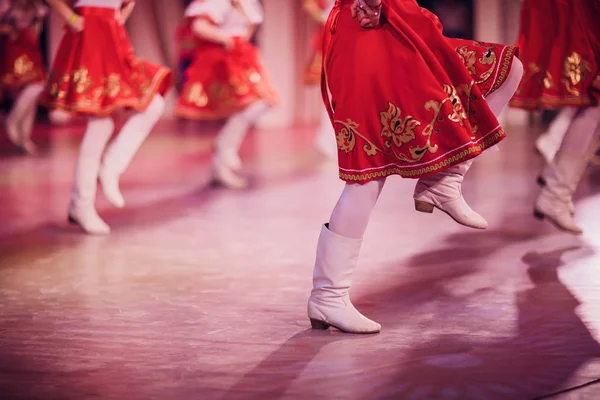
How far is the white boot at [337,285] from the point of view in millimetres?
2416

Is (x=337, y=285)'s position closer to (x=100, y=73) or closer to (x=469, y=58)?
(x=469, y=58)

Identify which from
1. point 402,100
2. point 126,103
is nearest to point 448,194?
point 402,100

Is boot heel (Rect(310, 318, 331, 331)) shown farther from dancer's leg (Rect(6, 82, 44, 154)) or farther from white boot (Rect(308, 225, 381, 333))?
dancer's leg (Rect(6, 82, 44, 154))

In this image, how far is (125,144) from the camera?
402 cm

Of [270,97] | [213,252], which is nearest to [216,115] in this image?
[270,97]

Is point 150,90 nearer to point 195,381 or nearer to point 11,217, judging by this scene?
point 11,217

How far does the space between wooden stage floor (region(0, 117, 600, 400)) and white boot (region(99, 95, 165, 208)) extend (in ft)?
0.61

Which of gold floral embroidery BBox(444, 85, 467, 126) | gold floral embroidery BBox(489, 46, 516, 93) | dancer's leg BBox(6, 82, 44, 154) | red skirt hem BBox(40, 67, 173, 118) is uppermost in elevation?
gold floral embroidery BBox(489, 46, 516, 93)

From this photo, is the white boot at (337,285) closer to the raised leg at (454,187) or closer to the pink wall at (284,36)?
the raised leg at (454,187)

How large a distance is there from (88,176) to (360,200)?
6.14 feet

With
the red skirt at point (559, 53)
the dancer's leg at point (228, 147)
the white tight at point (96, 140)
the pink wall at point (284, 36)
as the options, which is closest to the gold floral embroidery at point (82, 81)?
the white tight at point (96, 140)

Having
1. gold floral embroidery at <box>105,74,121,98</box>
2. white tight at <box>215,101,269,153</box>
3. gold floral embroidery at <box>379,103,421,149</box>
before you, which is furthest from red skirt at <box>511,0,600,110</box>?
white tight at <box>215,101,269,153</box>

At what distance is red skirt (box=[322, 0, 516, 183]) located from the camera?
2.25 meters

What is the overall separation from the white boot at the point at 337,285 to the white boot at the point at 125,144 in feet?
5.57
